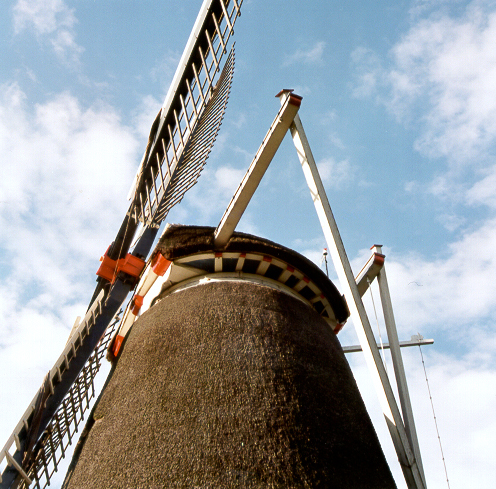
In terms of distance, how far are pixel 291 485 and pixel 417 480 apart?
1227mm

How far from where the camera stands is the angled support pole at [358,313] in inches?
Result: 138

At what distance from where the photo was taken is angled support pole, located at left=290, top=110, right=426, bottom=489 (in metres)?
3.51

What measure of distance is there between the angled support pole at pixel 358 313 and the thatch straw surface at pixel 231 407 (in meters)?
0.20

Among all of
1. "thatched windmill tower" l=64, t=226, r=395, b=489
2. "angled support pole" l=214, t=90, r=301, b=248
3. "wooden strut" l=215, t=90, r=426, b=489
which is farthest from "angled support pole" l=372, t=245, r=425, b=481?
"angled support pole" l=214, t=90, r=301, b=248

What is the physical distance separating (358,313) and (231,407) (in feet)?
4.41

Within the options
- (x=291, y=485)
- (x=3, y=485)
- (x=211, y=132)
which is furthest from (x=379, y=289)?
(x=3, y=485)

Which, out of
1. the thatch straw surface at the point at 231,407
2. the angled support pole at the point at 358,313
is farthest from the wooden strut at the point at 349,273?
the thatch straw surface at the point at 231,407

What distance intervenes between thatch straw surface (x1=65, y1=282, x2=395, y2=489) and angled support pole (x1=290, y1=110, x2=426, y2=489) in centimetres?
20

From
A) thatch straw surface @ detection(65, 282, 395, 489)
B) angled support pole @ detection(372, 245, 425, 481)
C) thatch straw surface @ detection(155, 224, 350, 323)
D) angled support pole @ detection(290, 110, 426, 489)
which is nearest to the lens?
thatch straw surface @ detection(65, 282, 395, 489)

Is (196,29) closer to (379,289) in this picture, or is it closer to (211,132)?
(211,132)

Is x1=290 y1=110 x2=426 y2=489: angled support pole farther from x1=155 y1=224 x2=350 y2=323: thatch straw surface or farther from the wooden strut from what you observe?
x1=155 y1=224 x2=350 y2=323: thatch straw surface

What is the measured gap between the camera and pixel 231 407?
10.2ft

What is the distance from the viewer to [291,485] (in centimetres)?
272

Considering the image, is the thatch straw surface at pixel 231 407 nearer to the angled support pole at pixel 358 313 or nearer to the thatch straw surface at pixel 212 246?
the angled support pole at pixel 358 313
